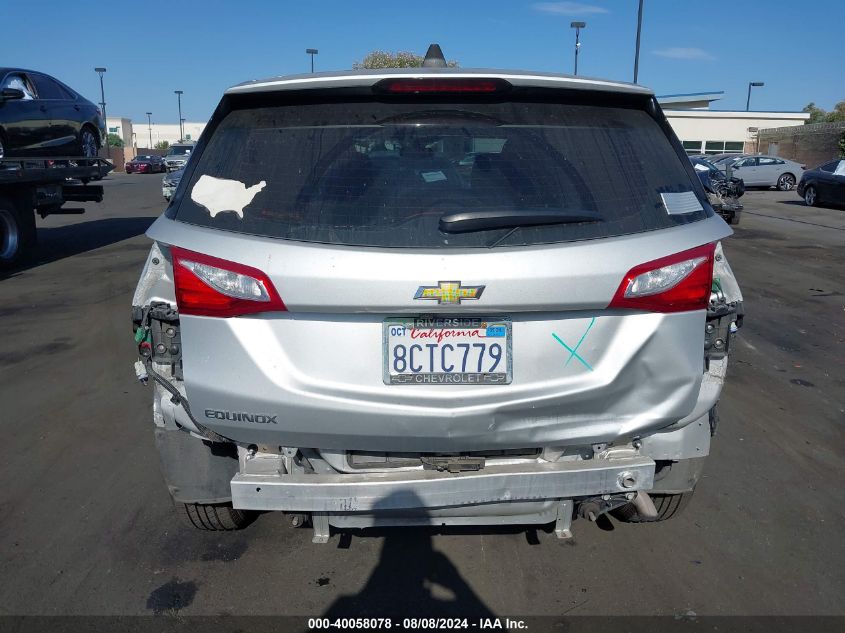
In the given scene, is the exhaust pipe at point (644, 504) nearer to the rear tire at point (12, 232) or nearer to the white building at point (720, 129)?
the rear tire at point (12, 232)

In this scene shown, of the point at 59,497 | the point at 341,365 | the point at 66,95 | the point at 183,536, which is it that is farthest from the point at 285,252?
the point at 66,95

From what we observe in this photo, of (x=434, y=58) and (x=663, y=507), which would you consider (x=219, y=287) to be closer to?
(x=434, y=58)

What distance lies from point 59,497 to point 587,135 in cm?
328

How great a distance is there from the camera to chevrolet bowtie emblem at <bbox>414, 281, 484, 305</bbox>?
2.32 m

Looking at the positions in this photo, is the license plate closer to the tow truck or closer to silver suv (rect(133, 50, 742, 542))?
silver suv (rect(133, 50, 742, 542))

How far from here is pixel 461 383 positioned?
2.45m

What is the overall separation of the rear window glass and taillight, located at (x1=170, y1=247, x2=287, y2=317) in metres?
0.15

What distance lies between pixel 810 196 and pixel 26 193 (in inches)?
822

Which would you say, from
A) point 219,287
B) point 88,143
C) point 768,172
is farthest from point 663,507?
point 768,172

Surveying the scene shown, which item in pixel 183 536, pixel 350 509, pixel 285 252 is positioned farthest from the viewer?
pixel 183 536

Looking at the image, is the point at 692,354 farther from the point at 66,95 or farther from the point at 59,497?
the point at 66,95

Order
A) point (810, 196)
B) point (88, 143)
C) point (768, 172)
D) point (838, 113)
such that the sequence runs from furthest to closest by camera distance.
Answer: point (838, 113)
point (768, 172)
point (810, 196)
point (88, 143)

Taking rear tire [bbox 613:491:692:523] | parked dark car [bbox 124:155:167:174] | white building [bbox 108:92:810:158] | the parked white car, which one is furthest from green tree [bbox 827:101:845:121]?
rear tire [bbox 613:491:692:523]

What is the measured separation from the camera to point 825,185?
68.5 ft
